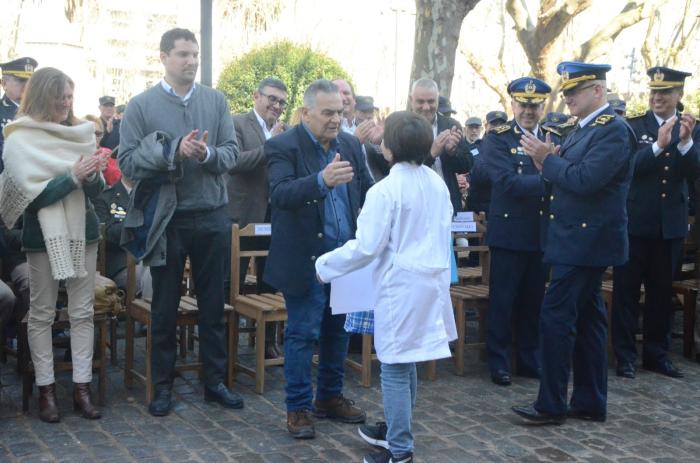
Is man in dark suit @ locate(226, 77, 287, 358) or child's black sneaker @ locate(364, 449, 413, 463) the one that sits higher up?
man in dark suit @ locate(226, 77, 287, 358)

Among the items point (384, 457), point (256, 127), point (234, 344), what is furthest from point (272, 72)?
point (384, 457)

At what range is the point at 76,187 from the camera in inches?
211

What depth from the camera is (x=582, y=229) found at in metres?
5.45

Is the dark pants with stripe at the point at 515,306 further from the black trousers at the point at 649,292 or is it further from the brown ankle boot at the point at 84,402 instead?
the brown ankle boot at the point at 84,402

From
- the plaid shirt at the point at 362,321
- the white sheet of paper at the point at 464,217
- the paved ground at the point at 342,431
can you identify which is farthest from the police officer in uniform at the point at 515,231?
the plaid shirt at the point at 362,321

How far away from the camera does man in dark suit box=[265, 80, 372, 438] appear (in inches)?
202

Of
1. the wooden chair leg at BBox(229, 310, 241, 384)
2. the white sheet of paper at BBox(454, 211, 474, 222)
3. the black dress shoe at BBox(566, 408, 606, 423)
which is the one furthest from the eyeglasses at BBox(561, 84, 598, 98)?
the wooden chair leg at BBox(229, 310, 241, 384)

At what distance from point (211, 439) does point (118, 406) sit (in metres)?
0.92

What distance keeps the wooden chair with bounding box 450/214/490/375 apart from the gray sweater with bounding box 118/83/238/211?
2074 mm

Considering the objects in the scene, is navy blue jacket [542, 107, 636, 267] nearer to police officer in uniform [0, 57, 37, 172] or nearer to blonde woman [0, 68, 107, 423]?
blonde woman [0, 68, 107, 423]

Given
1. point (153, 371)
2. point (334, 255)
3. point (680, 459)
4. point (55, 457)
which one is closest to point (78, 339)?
point (153, 371)

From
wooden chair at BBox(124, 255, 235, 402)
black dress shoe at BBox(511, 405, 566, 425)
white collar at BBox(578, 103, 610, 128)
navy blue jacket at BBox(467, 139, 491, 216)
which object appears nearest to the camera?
white collar at BBox(578, 103, 610, 128)

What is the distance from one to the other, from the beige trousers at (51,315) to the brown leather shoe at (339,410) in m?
1.41

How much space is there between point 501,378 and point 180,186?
2661 millimetres
